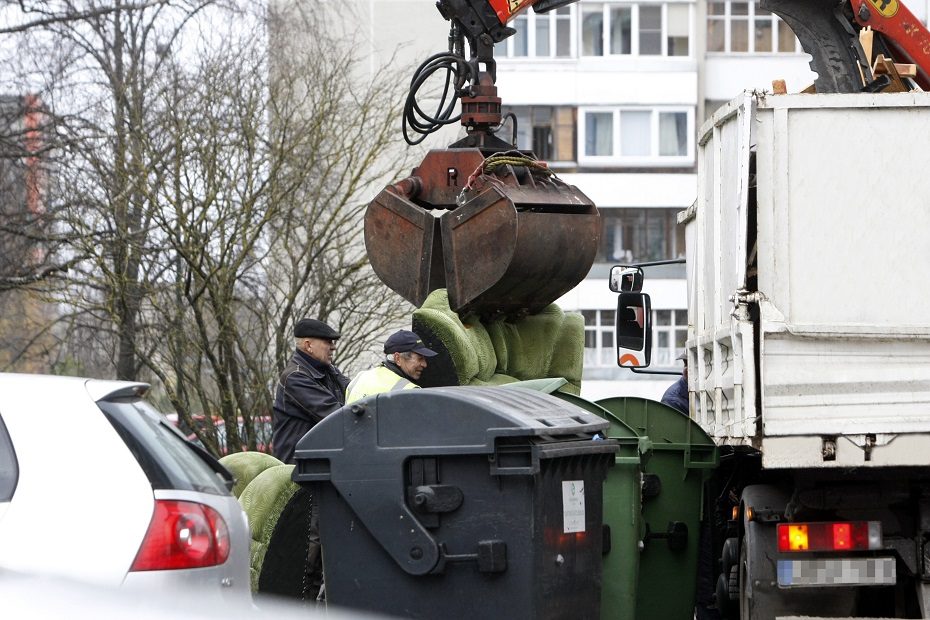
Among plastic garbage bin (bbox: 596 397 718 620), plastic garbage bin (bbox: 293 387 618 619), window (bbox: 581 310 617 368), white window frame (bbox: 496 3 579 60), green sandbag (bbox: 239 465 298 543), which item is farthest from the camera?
white window frame (bbox: 496 3 579 60)

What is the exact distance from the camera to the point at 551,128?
39.8m

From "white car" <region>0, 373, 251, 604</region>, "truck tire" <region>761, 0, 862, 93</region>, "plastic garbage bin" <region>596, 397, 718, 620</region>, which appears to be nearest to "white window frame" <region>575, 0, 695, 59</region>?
"truck tire" <region>761, 0, 862, 93</region>

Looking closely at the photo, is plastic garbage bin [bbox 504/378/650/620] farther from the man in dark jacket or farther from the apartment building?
the apartment building

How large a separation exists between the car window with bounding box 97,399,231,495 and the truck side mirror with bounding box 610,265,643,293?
5246 mm

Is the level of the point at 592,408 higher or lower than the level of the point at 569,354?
lower

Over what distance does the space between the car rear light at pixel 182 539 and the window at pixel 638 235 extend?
35.1 meters

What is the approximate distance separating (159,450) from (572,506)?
77.3 inches

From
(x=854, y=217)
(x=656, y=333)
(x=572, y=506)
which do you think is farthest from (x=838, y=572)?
(x=656, y=333)

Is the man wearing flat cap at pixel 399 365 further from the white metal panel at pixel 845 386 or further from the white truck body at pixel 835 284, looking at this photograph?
the white metal panel at pixel 845 386

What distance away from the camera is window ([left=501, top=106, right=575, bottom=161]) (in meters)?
39.7

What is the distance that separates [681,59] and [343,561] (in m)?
34.5

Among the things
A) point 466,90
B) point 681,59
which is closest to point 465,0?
point 466,90

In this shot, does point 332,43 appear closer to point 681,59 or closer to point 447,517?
point 447,517

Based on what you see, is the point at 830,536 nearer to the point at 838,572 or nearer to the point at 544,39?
the point at 838,572
